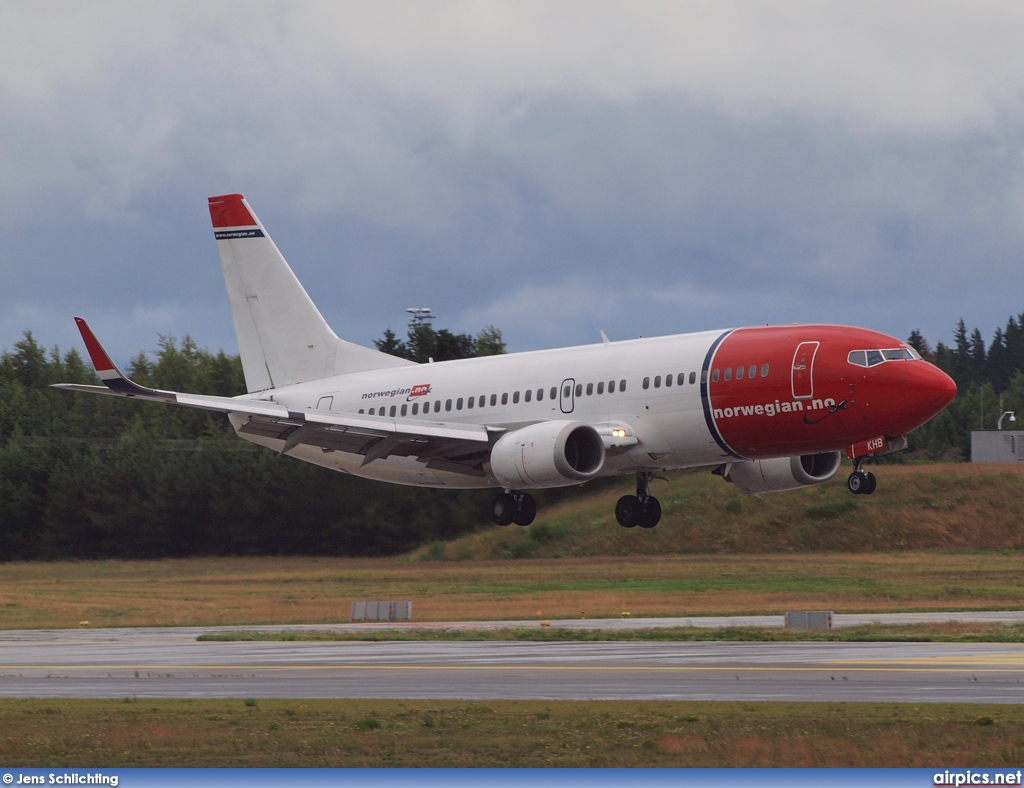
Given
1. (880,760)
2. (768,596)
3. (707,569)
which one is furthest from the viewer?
(707,569)

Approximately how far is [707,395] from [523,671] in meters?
8.83

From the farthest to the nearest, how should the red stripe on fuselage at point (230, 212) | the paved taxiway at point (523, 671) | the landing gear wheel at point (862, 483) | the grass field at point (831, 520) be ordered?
the grass field at point (831, 520) < the red stripe on fuselage at point (230, 212) < the landing gear wheel at point (862, 483) < the paved taxiway at point (523, 671)

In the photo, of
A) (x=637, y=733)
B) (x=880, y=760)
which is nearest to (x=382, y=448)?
(x=637, y=733)

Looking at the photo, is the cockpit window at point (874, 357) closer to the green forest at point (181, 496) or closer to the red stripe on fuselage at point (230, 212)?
the red stripe on fuselage at point (230, 212)

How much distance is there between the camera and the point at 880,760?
74.7 ft

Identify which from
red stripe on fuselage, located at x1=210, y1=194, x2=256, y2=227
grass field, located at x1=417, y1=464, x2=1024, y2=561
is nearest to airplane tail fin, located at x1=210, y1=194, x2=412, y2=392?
red stripe on fuselage, located at x1=210, y1=194, x2=256, y2=227

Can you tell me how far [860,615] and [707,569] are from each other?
22.9m

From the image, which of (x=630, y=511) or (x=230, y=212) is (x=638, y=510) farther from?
(x=230, y=212)

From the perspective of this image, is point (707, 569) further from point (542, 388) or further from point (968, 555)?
point (542, 388)

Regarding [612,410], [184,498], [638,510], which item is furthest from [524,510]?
[184,498]

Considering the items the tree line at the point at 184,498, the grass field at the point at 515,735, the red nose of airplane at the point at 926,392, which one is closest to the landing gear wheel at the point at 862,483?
the red nose of airplane at the point at 926,392

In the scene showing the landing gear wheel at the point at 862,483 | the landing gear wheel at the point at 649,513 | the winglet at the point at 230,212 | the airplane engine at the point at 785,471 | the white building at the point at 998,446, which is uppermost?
the winglet at the point at 230,212

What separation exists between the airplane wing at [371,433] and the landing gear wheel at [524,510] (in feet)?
5.86

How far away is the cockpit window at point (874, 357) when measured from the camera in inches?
1568
